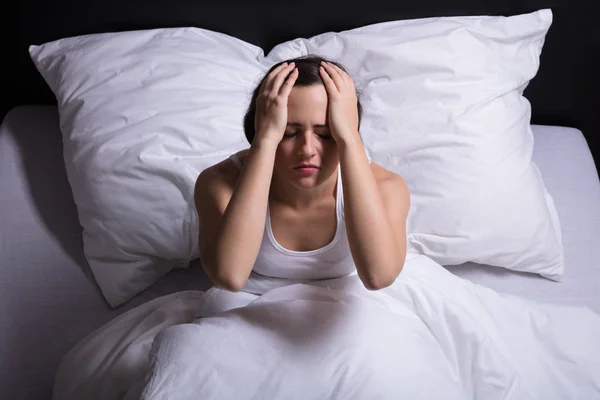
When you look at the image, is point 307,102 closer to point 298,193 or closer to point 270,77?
point 270,77

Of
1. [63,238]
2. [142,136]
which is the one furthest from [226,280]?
[63,238]

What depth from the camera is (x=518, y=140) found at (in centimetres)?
150

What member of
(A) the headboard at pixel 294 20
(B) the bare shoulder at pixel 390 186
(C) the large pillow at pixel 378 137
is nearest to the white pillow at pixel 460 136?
(C) the large pillow at pixel 378 137

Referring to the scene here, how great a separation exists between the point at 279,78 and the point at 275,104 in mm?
43

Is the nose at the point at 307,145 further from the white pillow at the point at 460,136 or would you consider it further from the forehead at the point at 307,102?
the white pillow at the point at 460,136

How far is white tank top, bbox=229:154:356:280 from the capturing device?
117 centimetres

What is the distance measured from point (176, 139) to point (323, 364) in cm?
63

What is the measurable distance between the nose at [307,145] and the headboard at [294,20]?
708mm

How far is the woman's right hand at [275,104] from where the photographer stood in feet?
3.32

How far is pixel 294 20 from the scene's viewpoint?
168 centimetres

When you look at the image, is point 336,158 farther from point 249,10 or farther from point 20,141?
point 20,141

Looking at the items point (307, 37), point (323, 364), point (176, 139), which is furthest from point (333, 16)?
point (323, 364)

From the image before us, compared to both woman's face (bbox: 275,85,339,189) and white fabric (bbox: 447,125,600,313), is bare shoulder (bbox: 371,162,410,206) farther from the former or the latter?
white fabric (bbox: 447,125,600,313)

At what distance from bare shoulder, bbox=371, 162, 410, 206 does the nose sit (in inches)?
7.7
